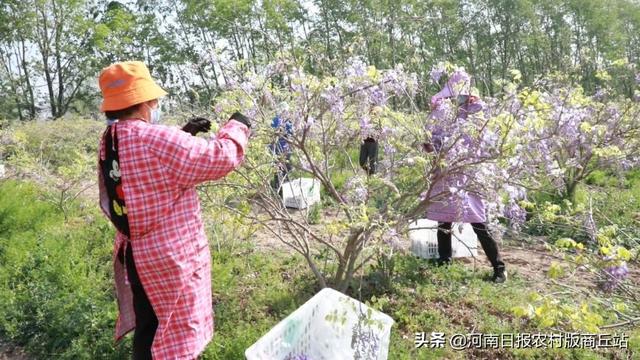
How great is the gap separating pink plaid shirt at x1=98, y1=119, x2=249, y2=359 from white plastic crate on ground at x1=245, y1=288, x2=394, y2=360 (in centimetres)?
37

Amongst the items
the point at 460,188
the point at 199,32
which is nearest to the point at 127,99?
the point at 460,188

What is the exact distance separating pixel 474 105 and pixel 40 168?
6.04 m

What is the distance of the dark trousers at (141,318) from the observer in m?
2.18

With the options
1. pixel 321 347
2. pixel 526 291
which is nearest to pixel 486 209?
pixel 526 291

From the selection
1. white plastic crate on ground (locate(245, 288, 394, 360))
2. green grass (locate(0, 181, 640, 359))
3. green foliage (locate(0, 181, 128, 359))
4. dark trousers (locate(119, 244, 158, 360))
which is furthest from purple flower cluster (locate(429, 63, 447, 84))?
green foliage (locate(0, 181, 128, 359))

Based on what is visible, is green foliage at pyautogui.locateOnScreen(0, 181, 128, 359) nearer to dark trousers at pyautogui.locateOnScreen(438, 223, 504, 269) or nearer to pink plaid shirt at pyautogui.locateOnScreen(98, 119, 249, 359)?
pink plaid shirt at pyautogui.locateOnScreen(98, 119, 249, 359)

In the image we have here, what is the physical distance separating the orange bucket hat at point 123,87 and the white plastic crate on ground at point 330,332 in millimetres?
1135

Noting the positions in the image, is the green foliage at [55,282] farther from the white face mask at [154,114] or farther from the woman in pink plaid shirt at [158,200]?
the white face mask at [154,114]

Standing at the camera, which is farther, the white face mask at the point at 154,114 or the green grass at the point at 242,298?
the green grass at the point at 242,298

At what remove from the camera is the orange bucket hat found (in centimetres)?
203

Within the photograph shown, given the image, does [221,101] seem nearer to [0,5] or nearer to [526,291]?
[526,291]

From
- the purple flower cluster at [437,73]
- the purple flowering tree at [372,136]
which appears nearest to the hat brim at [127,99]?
the purple flowering tree at [372,136]

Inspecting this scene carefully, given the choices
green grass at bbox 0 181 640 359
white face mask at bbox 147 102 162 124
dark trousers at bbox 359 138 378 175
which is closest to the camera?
white face mask at bbox 147 102 162 124

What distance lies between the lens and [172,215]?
6.80 ft
